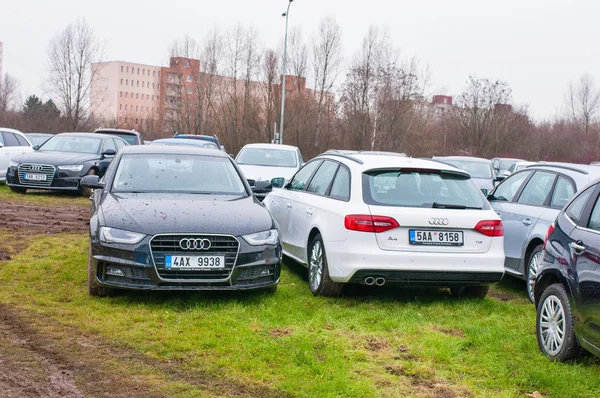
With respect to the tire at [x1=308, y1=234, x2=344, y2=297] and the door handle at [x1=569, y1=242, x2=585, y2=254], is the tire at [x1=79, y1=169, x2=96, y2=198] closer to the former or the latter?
the tire at [x1=308, y1=234, x2=344, y2=297]

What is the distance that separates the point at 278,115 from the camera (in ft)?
175

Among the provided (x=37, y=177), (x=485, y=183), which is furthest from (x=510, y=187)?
(x=37, y=177)

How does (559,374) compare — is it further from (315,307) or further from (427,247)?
(315,307)

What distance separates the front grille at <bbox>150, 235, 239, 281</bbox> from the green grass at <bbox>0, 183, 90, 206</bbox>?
410 inches

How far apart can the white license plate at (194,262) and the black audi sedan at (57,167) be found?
10971 mm

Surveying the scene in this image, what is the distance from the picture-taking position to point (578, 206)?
599 cm

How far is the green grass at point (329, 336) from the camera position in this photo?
17.0 feet

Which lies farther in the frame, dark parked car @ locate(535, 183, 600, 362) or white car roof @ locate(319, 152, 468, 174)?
white car roof @ locate(319, 152, 468, 174)

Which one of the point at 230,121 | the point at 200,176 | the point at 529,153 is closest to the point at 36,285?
the point at 200,176

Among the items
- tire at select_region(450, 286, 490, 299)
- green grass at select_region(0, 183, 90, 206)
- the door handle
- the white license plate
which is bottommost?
tire at select_region(450, 286, 490, 299)

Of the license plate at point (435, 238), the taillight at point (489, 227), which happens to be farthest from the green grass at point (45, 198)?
the taillight at point (489, 227)

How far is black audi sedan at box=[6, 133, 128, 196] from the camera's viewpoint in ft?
57.8

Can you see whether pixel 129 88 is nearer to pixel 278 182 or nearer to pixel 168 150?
pixel 278 182

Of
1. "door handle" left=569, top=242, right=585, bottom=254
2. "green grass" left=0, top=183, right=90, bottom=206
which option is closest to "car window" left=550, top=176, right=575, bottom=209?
"door handle" left=569, top=242, right=585, bottom=254
